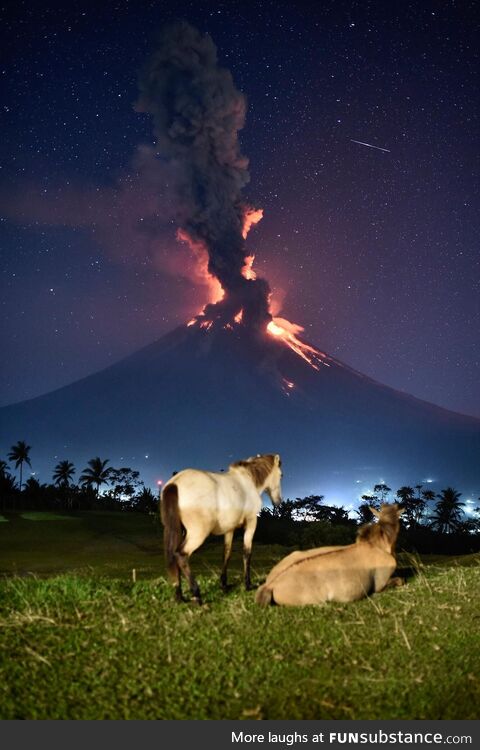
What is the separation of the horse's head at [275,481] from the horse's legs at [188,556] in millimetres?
1997

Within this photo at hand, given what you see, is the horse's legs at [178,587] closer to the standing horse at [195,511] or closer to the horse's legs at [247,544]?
the standing horse at [195,511]

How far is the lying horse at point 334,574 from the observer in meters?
6.99

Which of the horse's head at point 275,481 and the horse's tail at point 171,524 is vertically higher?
the horse's head at point 275,481

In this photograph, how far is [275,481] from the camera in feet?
29.7

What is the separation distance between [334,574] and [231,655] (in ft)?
8.24

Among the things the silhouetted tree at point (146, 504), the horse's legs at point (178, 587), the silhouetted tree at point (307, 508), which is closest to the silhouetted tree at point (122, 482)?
the silhouetted tree at point (146, 504)

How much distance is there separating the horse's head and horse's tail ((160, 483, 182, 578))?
6.97 ft

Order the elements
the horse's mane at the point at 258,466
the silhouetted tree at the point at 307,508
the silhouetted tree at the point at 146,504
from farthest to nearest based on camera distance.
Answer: the silhouetted tree at the point at 307,508
the silhouetted tree at the point at 146,504
the horse's mane at the point at 258,466

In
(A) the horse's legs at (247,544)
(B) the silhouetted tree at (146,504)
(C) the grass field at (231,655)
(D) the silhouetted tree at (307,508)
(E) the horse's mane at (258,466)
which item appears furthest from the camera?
(D) the silhouetted tree at (307,508)

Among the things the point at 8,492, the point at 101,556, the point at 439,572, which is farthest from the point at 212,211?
the point at 439,572

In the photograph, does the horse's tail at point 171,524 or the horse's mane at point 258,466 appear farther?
the horse's mane at point 258,466

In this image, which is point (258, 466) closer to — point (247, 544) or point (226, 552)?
point (247, 544)

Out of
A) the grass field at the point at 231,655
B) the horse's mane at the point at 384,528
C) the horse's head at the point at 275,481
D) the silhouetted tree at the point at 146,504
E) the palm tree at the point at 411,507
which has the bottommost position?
the grass field at the point at 231,655

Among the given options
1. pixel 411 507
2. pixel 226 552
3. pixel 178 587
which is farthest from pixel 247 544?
pixel 411 507
